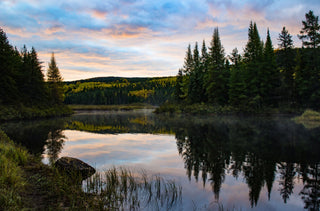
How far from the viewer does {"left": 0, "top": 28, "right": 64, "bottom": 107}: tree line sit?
3978 centimetres

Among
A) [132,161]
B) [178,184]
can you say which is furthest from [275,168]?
[132,161]

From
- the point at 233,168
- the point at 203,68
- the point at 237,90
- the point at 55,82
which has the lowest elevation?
the point at 233,168

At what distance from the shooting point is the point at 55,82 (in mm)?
65250

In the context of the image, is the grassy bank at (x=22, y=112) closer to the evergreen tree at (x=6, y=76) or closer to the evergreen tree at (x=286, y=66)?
the evergreen tree at (x=6, y=76)

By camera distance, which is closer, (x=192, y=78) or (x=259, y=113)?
(x=259, y=113)

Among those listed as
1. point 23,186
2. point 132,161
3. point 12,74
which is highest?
point 12,74

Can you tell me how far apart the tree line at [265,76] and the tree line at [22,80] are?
34432 mm

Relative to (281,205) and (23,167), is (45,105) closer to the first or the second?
(23,167)

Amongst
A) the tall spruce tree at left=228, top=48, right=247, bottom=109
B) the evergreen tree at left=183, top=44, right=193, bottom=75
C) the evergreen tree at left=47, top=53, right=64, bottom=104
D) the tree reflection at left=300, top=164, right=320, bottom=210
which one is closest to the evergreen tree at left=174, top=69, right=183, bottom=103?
the evergreen tree at left=183, top=44, right=193, bottom=75

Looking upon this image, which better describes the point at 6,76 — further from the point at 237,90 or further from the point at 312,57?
the point at 312,57

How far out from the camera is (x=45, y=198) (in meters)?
5.40

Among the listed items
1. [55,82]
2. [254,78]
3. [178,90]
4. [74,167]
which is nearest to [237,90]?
[254,78]

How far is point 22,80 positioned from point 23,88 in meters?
1.67

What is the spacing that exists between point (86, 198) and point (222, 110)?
42.1 metres
